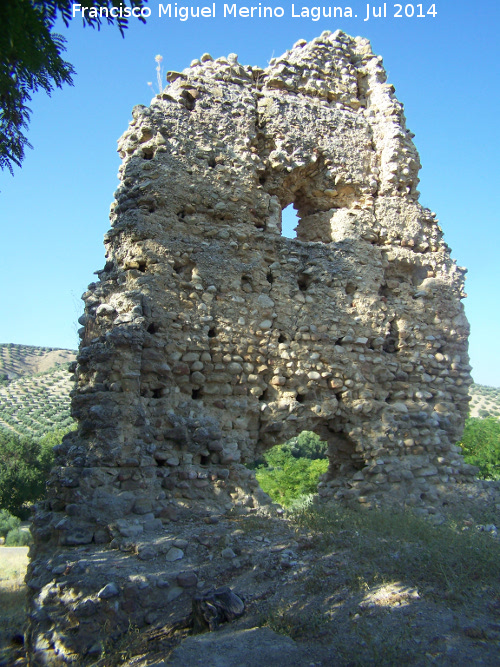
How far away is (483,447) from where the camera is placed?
17.8m

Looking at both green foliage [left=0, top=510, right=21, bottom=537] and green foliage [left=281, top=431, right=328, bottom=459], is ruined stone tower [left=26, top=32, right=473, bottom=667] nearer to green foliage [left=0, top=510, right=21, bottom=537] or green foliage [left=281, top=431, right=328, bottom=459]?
green foliage [left=0, top=510, right=21, bottom=537]

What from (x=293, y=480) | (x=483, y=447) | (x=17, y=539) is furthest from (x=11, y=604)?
(x=483, y=447)

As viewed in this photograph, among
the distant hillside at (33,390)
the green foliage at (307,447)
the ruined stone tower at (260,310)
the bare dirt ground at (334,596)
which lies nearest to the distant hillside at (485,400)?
the green foliage at (307,447)

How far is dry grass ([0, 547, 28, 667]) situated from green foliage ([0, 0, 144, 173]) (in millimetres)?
4033

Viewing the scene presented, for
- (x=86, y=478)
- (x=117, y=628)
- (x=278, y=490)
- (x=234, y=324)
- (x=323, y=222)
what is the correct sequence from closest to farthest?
(x=117, y=628)
(x=86, y=478)
(x=234, y=324)
(x=323, y=222)
(x=278, y=490)

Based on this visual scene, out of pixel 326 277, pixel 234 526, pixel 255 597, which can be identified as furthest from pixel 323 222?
pixel 255 597

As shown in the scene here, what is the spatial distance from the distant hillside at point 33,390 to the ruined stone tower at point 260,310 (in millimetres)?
16710

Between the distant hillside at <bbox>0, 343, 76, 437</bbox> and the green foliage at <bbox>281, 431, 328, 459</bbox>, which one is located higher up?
the distant hillside at <bbox>0, 343, 76, 437</bbox>

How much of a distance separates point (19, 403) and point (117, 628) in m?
33.5

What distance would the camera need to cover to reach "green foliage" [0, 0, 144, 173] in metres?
2.68

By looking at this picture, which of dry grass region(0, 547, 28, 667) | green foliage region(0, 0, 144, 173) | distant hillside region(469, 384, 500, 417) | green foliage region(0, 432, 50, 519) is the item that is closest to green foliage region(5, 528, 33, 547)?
dry grass region(0, 547, 28, 667)

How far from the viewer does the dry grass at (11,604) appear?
13.0 feet

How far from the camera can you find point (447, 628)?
3.02 m

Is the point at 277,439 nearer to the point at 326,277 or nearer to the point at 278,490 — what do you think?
the point at 326,277
